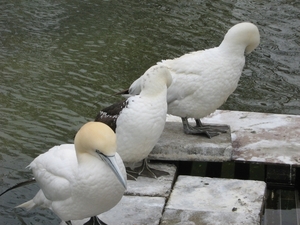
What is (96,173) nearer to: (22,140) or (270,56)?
(22,140)

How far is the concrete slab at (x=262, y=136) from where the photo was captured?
16.2 ft

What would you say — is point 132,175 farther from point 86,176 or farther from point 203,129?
point 86,176

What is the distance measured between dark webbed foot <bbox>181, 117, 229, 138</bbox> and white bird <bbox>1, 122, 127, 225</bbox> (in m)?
1.51

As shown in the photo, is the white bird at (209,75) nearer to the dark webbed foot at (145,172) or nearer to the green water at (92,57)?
the dark webbed foot at (145,172)

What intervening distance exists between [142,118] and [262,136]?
136 centimetres

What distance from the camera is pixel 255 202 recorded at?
432 cm

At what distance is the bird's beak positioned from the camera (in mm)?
3420

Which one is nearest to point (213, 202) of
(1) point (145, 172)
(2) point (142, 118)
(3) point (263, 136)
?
(1) point (145, 172)

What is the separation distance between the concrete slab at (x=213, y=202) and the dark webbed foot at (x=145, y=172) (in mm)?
170

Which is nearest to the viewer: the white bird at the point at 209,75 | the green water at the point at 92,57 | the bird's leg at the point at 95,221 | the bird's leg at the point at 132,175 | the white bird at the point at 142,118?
the bird's leg at the point at 95,221

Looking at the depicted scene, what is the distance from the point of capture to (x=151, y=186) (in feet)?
15.0

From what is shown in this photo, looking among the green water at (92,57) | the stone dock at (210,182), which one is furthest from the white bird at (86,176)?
the green water at (92,57)

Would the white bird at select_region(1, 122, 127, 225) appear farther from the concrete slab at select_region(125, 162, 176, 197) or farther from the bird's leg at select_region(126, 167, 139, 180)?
the bird's leg at select_region(126, 167, 139, 180)

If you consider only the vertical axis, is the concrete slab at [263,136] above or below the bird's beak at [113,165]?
below
